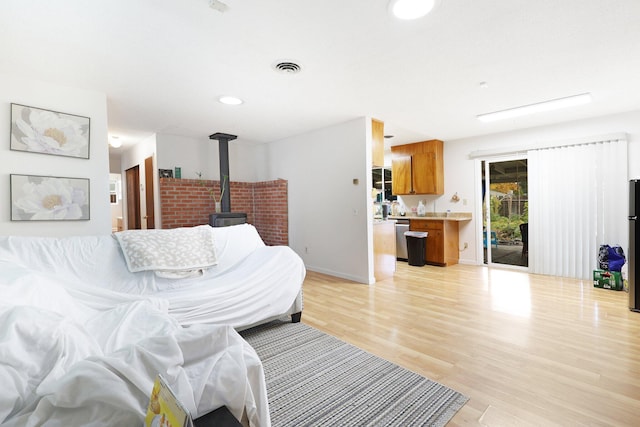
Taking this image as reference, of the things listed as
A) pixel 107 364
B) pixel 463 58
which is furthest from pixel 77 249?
pixel 463 58

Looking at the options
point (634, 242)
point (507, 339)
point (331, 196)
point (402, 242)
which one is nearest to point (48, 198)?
point (331, 196)

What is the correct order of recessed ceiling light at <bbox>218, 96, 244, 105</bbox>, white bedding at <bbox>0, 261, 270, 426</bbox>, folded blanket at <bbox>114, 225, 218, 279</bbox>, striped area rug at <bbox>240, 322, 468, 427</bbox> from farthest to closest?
1. recessed ceiling light at <bbox>218, 96, 244, 105</bbox>
2. folded blanket at <bbox>114, 225, 218, 279</bbox>
3. striped area rug at <bbox>240, 322, 468, 427</bbox>
4. white bedding at <bbox>0, 261, 270, 426</bbox>

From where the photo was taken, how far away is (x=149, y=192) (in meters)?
5.11

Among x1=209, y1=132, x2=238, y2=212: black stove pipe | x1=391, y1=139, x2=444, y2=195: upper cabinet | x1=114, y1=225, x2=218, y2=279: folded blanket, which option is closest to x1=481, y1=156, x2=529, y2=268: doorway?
x1=391, y1=139, x2=444, y2=195: upper cabinet

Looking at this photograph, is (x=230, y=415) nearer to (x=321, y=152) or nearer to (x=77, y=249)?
(x=77, y=249)

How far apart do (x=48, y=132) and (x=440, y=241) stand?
517 centimetres

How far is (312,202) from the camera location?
484 cm

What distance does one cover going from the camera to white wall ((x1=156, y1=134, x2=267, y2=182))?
191 inches

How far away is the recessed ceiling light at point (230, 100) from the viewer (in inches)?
128

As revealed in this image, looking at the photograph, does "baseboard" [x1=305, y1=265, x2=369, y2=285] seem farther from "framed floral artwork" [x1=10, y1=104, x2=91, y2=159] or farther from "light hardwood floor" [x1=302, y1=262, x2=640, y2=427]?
"framed floral artwork" [x1=10, y1=104, x2=91, y2=159]

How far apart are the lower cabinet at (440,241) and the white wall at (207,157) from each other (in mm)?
3126

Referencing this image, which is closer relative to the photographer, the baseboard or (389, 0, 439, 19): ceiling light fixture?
(389, 0, 439, 19): ceiling light fixture

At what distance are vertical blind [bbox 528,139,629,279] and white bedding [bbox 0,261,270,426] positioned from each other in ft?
16.1

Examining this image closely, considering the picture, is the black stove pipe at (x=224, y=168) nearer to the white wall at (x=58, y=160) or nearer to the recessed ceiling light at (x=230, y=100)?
the recessed ceiling light at (x=230, y=100)
